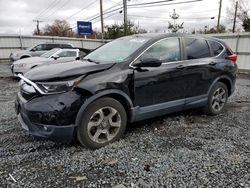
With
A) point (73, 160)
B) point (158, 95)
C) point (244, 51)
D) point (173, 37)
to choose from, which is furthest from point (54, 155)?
point (244, 51)

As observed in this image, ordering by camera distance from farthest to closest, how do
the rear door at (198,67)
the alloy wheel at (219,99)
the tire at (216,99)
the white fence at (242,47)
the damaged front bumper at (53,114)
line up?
the white fence at (242,47)
the alloy wheel at (219,99)
the tire at (216,99)
the rear door at (198,67)
the damaged front bumper at (53,114)

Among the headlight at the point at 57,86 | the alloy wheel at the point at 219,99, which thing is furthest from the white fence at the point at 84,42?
the headlight at the point at 57,86

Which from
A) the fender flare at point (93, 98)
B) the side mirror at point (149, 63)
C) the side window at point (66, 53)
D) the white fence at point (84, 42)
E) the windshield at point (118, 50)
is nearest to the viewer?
the fender flare at point (93, 98)

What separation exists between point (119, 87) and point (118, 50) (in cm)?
95

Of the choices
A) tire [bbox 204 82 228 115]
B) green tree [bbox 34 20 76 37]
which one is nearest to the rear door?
tire [bbox 204 82 228 115]

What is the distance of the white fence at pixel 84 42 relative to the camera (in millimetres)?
12451

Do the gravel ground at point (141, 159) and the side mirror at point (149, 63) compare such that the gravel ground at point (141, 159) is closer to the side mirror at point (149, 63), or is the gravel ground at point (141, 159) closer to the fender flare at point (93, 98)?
the fender flare at point (93, 98)

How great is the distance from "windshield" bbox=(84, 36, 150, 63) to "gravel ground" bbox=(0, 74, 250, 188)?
1.31 meters

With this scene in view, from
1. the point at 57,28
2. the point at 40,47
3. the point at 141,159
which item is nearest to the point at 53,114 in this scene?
the point at 141,159

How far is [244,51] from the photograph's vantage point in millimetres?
12484

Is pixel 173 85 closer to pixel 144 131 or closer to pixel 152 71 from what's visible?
pixel 152 71

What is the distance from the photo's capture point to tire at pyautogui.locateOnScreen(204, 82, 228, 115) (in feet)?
15.6

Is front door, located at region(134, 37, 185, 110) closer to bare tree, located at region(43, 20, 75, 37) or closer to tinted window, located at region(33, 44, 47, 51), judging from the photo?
tinted window, located at region(33, 44, 47, 51)

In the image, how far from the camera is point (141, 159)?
3.02m
